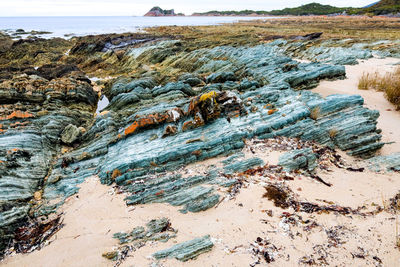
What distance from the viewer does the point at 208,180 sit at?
7156mm

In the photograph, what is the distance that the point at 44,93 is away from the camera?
13.9 m

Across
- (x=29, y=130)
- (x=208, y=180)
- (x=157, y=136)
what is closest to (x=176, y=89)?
(x=157, y=136)

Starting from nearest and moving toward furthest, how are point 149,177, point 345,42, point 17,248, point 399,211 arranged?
point 399,211, point 17,248, point 149,177, point 345,42

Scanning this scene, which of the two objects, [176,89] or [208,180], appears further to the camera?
[176,89]

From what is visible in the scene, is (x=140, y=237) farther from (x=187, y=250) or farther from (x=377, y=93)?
(x=377, y=93)

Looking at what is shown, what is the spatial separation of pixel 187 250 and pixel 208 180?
2653 millimetres

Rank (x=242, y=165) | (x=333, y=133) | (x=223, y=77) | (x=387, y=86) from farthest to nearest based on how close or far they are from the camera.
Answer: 1. (x=223, y=77)
2. (x=387, y=86)
3. (x=333, y=133)
4. (x=242, y=165)

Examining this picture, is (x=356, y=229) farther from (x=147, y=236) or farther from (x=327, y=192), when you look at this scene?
(x=147, y=236)

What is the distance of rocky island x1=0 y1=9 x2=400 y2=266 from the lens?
4941mm

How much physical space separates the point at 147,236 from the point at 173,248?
963mm

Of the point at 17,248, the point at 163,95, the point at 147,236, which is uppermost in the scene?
the point at 163,95

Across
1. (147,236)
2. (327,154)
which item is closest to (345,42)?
(327,154)

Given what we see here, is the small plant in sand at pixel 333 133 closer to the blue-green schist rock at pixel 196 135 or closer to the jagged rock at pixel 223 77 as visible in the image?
the blue-green schist rock at pixel 196 135

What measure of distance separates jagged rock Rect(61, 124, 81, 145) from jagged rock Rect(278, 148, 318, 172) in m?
10.4
